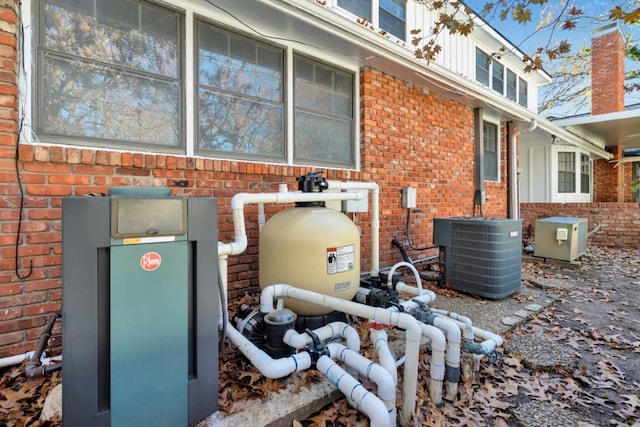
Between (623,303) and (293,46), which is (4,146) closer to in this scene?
(293,46)

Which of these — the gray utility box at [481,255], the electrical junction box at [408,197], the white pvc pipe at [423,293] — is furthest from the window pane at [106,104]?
the gray utility box at [481,255]

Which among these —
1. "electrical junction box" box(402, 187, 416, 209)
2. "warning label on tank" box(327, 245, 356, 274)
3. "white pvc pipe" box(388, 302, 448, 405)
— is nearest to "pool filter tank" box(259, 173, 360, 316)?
"warning label on tank" box(327, 245, 356, 274)

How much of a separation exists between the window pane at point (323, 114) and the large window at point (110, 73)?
1456 mm

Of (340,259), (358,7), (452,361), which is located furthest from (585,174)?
(340,259)

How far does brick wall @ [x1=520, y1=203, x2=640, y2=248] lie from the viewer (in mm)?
8266

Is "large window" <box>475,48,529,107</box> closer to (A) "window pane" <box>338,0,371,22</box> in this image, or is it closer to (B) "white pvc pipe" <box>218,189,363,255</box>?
(A) "window pane" <box>338,0,371,22</box>

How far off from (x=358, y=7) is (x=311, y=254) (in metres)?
4.27

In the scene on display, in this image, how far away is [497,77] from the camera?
7977 millimetres

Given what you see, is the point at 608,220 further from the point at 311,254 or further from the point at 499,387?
the point at 311,254

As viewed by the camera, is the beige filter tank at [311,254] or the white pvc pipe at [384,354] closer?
the white pvc pipe at [384,354]

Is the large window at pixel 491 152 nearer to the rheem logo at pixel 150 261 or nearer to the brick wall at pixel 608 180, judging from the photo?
the rheem logo at pixel 150 261

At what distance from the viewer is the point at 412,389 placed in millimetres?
1904

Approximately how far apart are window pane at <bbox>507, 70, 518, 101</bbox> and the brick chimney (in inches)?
135

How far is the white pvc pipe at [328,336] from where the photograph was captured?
206 centimetres
